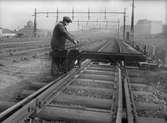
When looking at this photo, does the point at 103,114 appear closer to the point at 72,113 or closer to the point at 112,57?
the point at 72,113

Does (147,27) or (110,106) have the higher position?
(147,27)

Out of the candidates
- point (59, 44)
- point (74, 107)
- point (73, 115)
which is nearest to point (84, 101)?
point (74, 107)

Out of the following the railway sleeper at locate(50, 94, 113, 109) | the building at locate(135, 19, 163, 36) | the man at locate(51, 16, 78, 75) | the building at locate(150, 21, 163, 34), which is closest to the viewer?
the railway sleeper at locate(50, 94, 113, 109)

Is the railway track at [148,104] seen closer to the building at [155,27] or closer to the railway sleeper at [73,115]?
the railway sleeper at [73,115]

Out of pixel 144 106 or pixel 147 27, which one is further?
pixel 147 27

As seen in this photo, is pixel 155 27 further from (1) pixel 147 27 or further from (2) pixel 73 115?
(2) pixel 73 115

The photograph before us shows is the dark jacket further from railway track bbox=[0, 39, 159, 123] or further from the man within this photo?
railway track bbox=[0, 39, 159, 123]

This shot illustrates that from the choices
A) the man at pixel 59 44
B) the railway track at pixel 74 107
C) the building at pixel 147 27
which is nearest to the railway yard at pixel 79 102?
the railway track at pixel 74 107

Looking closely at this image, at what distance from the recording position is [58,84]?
6691 mm

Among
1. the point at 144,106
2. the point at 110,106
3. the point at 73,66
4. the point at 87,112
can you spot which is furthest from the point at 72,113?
the point at 73,66

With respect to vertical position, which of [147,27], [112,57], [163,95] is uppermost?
[147,27]

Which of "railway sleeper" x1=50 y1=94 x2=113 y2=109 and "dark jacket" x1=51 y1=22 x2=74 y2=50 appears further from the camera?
"dark jacket" x1=51 y1=22 x2=74 y2=50

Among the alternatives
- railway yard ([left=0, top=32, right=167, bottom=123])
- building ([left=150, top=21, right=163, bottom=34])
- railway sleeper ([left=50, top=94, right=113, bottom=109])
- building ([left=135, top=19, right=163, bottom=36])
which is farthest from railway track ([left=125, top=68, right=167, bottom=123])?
building ([left=150, top=21, right=163, bottom=34])

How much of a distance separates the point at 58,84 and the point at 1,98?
1504 mm
